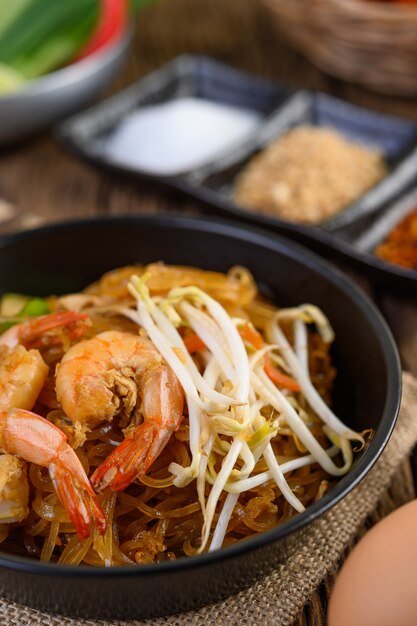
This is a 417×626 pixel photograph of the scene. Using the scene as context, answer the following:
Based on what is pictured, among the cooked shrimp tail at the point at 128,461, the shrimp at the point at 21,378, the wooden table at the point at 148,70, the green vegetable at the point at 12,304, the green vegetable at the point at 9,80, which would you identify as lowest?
the wooden table at the point at 148,70

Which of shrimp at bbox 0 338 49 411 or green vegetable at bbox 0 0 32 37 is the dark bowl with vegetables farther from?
shrimp at bbox 0 338 49 411

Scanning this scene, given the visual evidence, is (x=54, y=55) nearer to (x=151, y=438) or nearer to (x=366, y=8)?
(x=366, y=8)

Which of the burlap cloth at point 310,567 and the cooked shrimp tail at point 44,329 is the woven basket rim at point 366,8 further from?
the cooked shrimp tail at point 44,329

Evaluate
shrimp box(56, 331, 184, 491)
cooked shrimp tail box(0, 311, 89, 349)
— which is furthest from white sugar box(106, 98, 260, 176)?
shrimp box(56, 331, 184, 491)

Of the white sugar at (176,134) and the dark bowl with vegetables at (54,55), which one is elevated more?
the dark bowl with vegetables at (54,55)

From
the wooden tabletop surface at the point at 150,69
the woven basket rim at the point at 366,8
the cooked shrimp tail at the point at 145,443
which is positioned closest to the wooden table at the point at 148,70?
the wooden tabletop surface at the point at 150,69

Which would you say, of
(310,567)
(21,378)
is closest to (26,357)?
(21,378)
